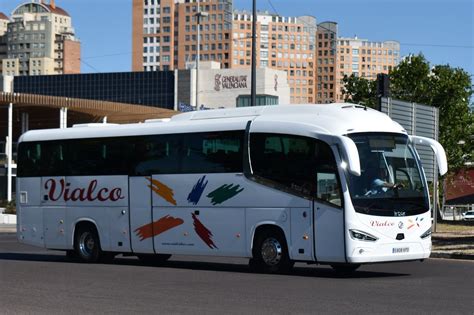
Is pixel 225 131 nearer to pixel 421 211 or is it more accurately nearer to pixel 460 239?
pixel 421 211

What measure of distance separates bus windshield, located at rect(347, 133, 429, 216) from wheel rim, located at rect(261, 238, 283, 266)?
196 cm

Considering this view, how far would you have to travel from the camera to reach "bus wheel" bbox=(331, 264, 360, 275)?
2052 centimetres

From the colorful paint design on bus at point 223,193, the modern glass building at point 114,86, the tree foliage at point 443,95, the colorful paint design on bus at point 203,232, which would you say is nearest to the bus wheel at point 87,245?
the colorful paint design on bus at point 203,232

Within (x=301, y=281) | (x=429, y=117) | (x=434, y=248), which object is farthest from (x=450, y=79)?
(x=301, y=281)

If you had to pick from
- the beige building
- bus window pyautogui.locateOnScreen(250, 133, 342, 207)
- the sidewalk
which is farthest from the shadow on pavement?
the beige building

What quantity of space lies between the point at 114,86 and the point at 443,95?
4303 inches

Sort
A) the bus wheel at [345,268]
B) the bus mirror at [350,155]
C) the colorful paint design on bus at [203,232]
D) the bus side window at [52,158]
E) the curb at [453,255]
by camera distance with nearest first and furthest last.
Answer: the bus mirror at [350,155]
the bus wheel at [345,268]
the colorful paint design on bus at [203,232]
the bus side window at [52,158]
the curb at [453,255]

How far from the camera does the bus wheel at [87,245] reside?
78.7ft

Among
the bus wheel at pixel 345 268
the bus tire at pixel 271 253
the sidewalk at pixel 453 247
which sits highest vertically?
the bus tire at pixel 271 253

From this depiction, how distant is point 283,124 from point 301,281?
3474mm

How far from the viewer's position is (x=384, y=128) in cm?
2003

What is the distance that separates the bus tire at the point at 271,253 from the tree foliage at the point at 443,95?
44271mm

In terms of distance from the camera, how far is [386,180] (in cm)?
1939

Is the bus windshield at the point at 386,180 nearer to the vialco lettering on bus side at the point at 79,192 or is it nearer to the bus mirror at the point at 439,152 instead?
the bus mirror at the point at 439,152
